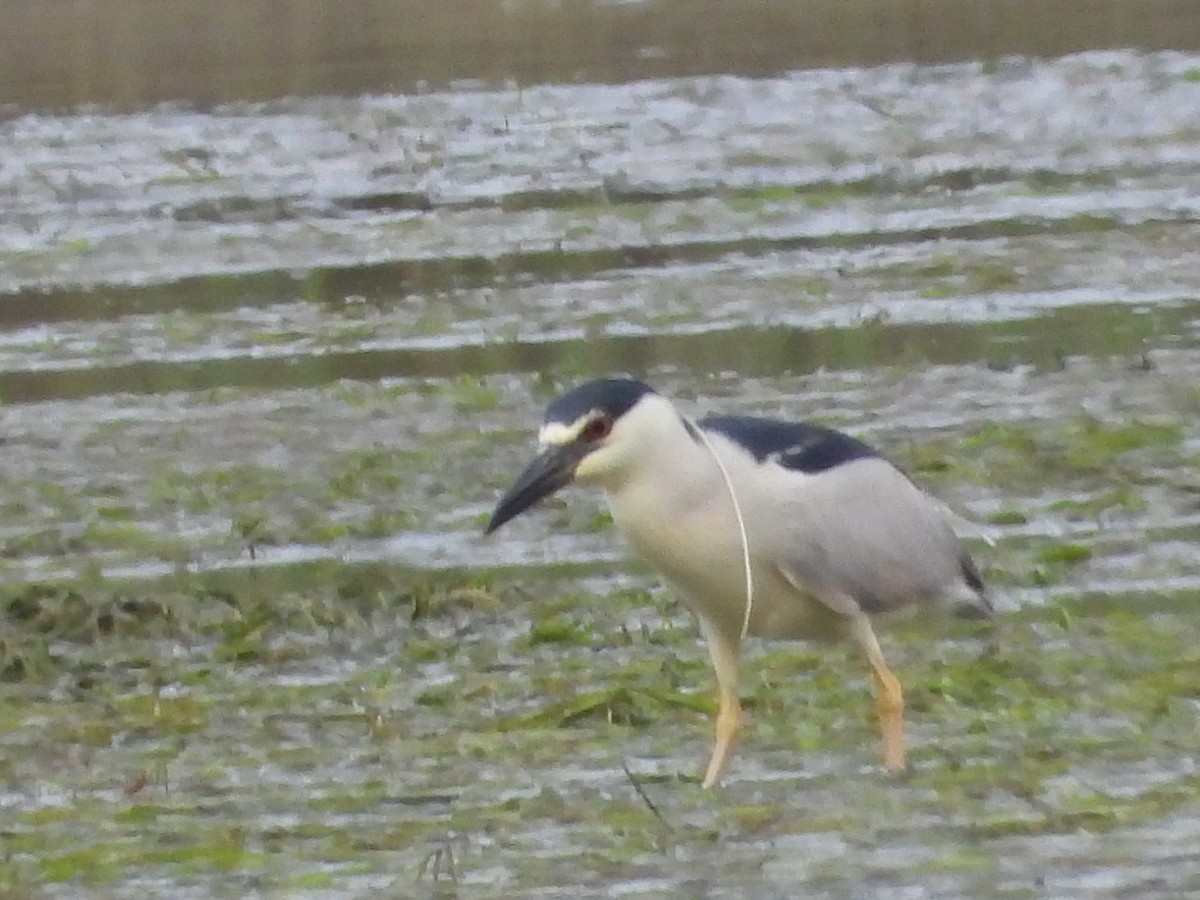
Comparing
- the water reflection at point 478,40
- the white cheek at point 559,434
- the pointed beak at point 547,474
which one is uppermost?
the white cheek at point 559,434

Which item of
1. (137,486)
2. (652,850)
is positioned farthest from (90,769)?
(137,486)

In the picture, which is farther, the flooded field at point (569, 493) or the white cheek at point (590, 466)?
the white cheek at point (590, 466)

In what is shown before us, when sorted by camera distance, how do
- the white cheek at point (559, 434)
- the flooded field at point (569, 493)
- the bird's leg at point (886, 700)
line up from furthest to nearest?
the bird's leg at point (886, 700)
the white cheek at point (559, 434)
the flooded field at point (569, 493)

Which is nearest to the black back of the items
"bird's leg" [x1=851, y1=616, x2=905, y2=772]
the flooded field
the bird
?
the bird

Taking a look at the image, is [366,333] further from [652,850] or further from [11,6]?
[11,6]

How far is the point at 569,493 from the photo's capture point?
1034cm

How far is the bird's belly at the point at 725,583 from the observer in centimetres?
740

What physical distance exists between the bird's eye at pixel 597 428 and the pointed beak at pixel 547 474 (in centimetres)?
3

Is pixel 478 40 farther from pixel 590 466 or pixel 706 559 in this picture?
pixel 590 466

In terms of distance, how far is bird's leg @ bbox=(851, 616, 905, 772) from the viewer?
732cm

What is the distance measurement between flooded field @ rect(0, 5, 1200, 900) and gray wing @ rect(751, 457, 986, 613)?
254 millimetres

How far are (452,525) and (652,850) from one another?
3.54m

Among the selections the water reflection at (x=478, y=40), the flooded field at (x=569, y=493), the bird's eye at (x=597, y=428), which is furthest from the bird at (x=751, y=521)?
the water reflection at (x=478, y=40)

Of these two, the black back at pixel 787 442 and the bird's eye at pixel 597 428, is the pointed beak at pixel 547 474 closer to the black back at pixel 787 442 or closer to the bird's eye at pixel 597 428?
the bird's eye at pixel 597 428
